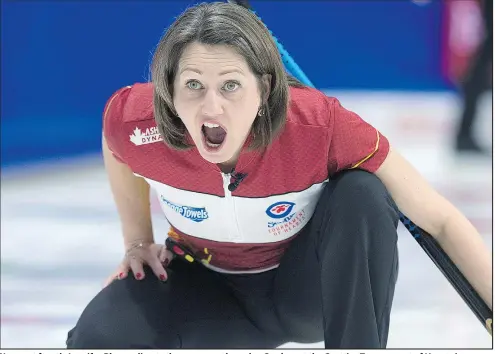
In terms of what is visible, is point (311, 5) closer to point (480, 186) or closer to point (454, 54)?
point (454, 54)

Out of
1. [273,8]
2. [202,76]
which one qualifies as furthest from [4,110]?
[202,76]

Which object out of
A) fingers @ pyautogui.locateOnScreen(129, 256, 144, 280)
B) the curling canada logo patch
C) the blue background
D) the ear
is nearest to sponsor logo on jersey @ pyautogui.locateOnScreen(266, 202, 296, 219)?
the curling canada logo patch

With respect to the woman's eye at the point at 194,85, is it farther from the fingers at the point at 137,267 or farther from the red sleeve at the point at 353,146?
the fingers at the point at 137,267

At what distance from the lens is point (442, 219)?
2.06 metres

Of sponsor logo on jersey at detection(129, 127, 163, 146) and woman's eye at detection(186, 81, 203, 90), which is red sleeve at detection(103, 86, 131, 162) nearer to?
sponsor logo on jersey at detection(129, 127, 163, 146)

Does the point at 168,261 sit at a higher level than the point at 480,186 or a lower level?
higher

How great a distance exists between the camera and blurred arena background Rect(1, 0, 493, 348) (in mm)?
3254

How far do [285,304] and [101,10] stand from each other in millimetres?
3665

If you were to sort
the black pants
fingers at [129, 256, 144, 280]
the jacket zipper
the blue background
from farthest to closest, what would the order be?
the blue background → fingers at [129, 256, 144, 280] → the jacket zipper → the black pants

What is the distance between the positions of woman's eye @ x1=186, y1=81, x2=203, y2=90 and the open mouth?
0.32 feet

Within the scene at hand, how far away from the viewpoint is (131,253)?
2.41 m

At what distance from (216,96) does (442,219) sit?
64 centimetres

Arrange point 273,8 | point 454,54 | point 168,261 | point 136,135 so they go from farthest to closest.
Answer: point 454,54
point 273,8
point 168,261
point 136,135

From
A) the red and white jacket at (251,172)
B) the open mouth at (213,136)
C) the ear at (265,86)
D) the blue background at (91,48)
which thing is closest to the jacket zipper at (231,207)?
the red and white jacket at (251,172)
